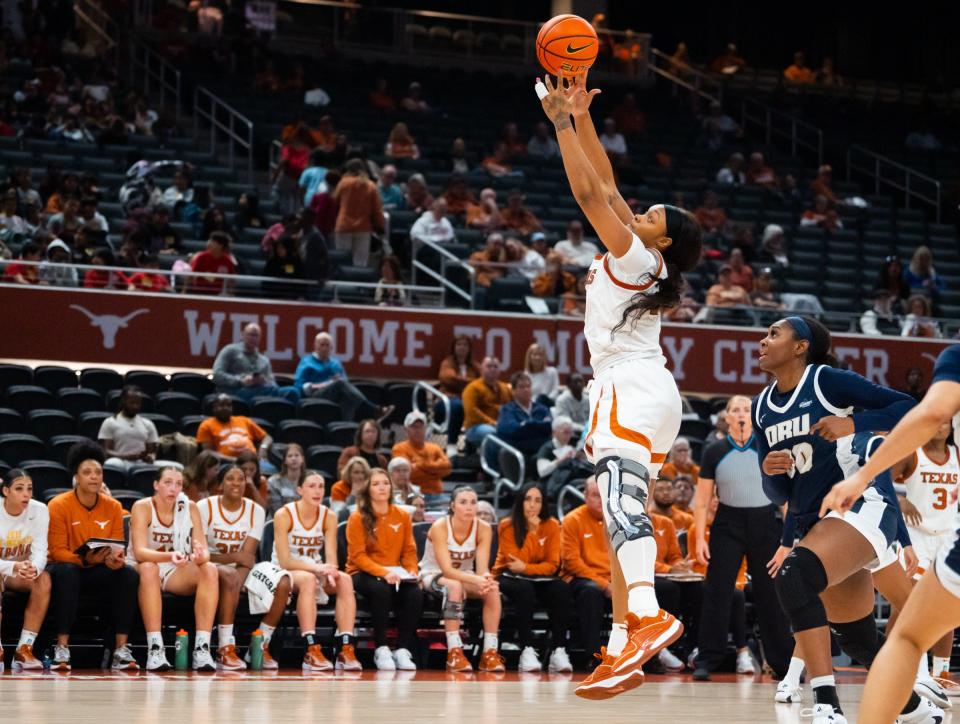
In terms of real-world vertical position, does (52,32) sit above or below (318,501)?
above

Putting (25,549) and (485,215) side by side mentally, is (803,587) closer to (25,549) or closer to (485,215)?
(25,549)

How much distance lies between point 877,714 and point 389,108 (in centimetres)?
1788

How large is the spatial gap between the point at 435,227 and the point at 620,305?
10.8 meters

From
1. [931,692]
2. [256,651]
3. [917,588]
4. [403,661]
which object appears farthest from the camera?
[403,661]

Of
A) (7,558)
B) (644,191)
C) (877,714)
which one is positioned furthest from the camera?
(644,191)

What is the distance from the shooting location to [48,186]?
15539 millimetres

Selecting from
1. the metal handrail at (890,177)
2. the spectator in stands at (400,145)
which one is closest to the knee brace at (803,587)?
the spectator in stands at (400,145)

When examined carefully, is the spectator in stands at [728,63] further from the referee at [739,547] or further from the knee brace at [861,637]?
the knee brace at [861,637]

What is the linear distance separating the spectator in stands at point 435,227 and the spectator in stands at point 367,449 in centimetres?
458

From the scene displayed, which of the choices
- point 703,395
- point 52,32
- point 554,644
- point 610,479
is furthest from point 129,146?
point 610,479

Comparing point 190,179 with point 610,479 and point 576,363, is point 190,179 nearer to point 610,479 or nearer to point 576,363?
point 576,363

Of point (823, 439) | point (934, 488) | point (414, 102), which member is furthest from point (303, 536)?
point (414, 102)

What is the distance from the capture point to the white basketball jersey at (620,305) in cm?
552

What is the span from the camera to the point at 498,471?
42.3 ft
